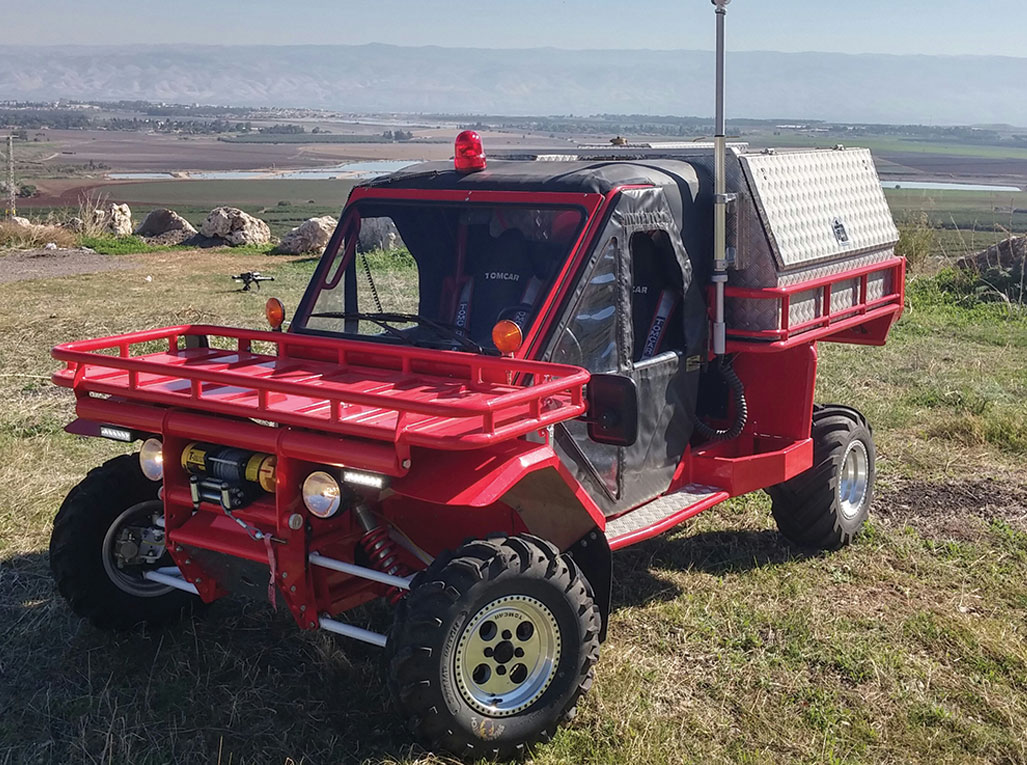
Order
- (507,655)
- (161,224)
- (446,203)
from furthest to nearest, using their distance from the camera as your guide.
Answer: (161,224)
(446,203)
(507,655)

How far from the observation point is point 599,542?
525cm

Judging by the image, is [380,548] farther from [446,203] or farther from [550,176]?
[550,176]

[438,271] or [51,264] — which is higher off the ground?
[438,271]

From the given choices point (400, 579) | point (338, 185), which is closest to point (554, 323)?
point (400, 579)

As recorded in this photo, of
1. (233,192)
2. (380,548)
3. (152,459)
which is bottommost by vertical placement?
(233,192)

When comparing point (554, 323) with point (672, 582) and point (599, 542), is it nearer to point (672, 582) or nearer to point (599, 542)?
point (599, 542)

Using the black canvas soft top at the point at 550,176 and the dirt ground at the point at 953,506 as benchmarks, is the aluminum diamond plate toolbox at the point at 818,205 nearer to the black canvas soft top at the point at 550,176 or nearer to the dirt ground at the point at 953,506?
the black canvas soft top at the point at 550,176

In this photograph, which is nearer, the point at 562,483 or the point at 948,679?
the point at 562,483

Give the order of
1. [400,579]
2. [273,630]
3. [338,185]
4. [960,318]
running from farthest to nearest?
1. [338,185]
2. [960,318]
3. [273,630]
4. [400,579]

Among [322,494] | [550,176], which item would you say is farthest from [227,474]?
[550,176]

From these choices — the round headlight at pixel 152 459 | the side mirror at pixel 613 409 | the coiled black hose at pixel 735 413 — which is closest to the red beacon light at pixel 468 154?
the side mirror at pixel 613 409

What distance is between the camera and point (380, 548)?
4.96m

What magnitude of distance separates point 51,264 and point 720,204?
17.8 metres

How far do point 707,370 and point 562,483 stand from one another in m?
1.89
